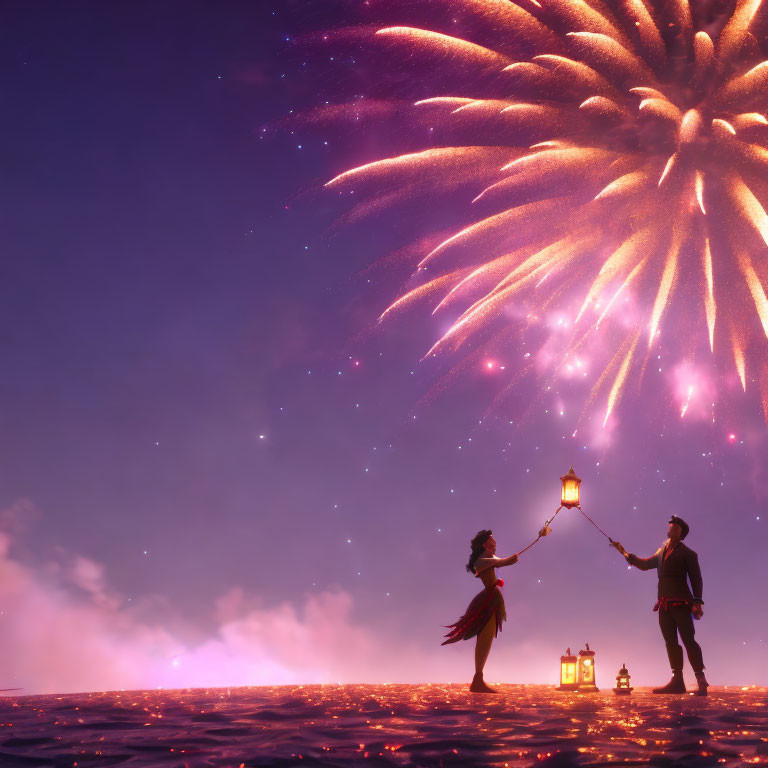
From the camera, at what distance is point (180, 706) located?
7680 mm

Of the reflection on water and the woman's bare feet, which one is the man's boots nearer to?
the reflection on water

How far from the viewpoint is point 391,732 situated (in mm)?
5391

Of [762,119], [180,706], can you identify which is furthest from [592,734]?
[762,119]

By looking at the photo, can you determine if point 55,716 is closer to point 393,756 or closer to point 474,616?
point 393,756

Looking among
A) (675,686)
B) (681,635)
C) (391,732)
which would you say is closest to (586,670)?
(675,686)

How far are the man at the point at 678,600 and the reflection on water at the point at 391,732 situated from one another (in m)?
1.06

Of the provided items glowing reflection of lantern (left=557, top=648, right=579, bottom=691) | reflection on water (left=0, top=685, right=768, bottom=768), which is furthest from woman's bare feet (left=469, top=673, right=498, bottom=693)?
reflection on water (left=0, top=685, right=768, bottom=768)

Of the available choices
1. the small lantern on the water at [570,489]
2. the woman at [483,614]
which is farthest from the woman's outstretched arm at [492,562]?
the small lantern on the water at [570,489]

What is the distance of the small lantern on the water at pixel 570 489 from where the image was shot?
9.68 meters

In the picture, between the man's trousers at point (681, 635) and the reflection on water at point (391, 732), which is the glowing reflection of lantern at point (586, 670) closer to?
the man's trousers at point (681, 635)

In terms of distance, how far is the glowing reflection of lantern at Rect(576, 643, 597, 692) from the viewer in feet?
31.8

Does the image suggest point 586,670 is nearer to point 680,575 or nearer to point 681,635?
point 681,635

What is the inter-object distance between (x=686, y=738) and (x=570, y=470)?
5.08 m

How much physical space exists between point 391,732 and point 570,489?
5067mm
